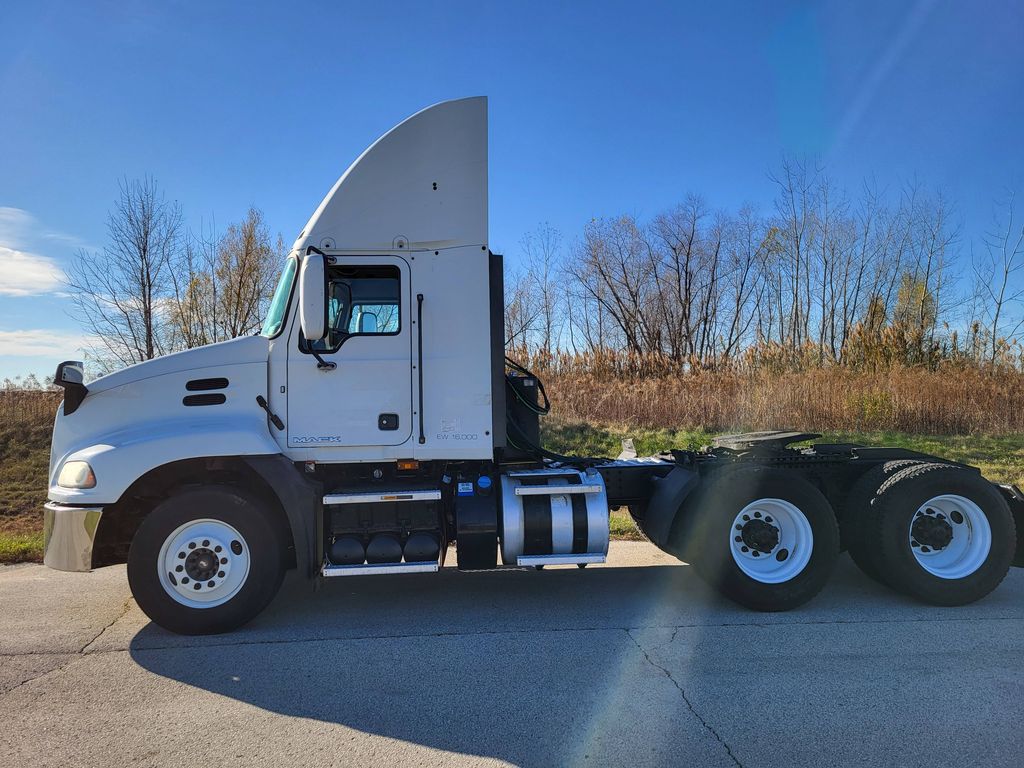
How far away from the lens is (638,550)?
7.68 m

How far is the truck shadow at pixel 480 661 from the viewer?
3.41m

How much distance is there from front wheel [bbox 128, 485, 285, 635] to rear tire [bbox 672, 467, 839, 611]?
11.2 ft

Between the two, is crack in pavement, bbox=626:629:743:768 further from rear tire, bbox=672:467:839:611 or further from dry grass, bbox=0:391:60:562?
dry grass, bbox=0:391:60:562

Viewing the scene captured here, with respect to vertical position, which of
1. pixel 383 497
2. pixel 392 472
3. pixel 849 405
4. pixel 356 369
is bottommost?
pixel 383 497

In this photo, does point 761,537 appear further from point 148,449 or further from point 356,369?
point 148,449

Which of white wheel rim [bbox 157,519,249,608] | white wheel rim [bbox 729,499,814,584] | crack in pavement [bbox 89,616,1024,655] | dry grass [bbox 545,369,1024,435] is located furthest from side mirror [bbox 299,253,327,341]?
dry grass [bbox 545,369,1024,435]

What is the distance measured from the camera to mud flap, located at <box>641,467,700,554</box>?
18.1 feet

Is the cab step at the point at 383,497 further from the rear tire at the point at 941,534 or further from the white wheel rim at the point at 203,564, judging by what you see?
the rear tire at the point at 941,534

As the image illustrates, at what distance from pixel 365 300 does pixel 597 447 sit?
30.3 ft

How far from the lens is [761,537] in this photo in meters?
5.52

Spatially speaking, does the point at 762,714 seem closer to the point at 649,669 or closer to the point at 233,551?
the point at 649,669

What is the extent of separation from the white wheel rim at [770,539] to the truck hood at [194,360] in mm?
4247

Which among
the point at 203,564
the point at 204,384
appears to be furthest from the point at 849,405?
the point at 203,564

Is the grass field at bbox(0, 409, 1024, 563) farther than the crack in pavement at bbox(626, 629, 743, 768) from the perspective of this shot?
Yes
